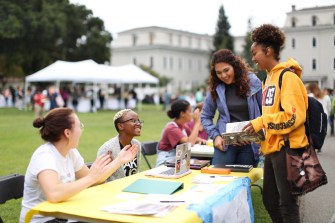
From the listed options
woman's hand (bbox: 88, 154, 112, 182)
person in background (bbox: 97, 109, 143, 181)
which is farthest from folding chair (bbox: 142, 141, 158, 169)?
woman's hand (bbox: 88, 154, 112, 182)

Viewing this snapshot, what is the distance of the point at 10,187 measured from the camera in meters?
3.57

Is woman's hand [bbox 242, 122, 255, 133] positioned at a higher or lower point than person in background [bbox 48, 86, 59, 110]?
higher

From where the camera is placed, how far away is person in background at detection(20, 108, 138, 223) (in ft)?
9.38

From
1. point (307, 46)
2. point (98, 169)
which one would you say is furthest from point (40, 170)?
point (307, 46)

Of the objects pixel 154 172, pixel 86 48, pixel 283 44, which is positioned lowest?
pixel 154 172

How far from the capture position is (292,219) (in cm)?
354

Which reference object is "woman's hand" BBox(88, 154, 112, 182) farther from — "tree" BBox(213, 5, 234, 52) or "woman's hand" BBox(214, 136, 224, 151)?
"tree" BBox(213, 5, 234, 52)

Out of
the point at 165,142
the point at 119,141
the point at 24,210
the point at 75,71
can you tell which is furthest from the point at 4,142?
the point at 75,71

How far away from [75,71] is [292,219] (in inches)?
940

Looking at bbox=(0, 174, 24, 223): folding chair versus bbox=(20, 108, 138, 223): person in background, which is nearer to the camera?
bbox=(20, 108, 138, 223): person in background

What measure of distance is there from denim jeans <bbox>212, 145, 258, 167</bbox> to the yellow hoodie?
0.69 m

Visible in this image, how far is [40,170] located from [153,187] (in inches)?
31.7

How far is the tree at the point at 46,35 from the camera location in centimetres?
3328

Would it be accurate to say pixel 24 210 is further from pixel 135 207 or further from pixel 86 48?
pixel 86 48
